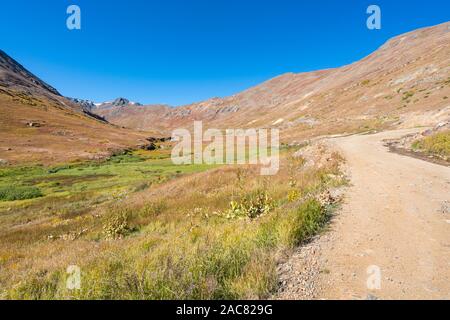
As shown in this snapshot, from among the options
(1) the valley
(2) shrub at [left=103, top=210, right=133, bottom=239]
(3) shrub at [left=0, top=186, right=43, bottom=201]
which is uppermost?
(1) the valley

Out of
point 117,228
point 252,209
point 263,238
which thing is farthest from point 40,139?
point 263,238

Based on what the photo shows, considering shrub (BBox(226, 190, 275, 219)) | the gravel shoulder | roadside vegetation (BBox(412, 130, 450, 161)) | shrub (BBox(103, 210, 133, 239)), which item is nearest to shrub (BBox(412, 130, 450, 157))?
roadside vegetation (BBox(412, 130, 450, 161))

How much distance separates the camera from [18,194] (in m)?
29.1

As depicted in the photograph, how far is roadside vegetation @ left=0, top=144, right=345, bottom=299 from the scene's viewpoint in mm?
4957

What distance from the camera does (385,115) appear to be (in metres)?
49.0

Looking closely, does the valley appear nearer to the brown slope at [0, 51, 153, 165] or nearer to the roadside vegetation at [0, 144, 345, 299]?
the roadside vegetation at [0, 144, 345, 299]

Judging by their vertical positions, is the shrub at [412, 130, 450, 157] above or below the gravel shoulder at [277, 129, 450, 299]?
above

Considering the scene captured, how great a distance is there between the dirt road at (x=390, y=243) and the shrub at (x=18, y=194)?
105ft

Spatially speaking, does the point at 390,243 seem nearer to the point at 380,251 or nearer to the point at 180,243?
the point at 380,251

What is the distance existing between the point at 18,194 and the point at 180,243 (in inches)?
1169

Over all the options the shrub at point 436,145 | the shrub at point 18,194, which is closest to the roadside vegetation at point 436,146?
the shrub at point 436,145

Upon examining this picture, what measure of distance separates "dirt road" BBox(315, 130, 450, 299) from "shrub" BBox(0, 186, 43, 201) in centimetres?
3187

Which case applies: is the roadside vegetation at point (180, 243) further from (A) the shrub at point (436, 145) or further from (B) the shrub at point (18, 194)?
(B) the shrub at point (18, 194)
